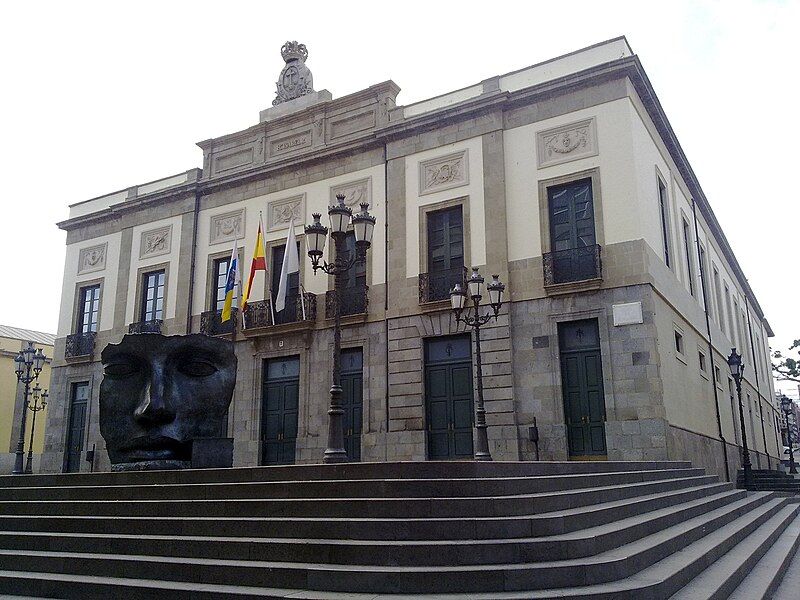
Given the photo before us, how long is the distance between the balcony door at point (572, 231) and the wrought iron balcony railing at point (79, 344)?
15.7 metres

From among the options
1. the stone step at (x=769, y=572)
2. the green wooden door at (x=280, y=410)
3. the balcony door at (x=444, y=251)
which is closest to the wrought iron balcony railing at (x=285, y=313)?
the green wooden door at (x=280, y=410)

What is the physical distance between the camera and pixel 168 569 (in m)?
6.00

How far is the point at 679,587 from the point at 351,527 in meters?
2.81

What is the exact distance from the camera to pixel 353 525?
235 inches

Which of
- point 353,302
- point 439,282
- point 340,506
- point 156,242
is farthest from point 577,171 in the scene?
point 156,242

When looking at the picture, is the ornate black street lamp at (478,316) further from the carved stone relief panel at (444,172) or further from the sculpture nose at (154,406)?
the sculpture nose at (154,406)

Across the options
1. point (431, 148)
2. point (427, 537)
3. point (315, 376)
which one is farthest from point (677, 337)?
point (427, 537)

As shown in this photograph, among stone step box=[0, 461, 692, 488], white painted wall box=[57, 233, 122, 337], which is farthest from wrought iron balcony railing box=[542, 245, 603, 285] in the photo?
white painted wall box=[57, 233, 122, 337]

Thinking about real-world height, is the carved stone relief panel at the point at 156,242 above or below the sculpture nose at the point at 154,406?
above

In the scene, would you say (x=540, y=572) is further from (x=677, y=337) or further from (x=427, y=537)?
(x=677, y=337)

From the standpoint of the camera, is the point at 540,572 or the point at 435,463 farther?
the point at 435,463

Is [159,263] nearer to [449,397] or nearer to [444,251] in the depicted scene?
A: [444,251]

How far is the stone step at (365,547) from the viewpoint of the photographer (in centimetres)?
547

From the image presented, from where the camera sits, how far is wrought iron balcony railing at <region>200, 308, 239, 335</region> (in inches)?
785
